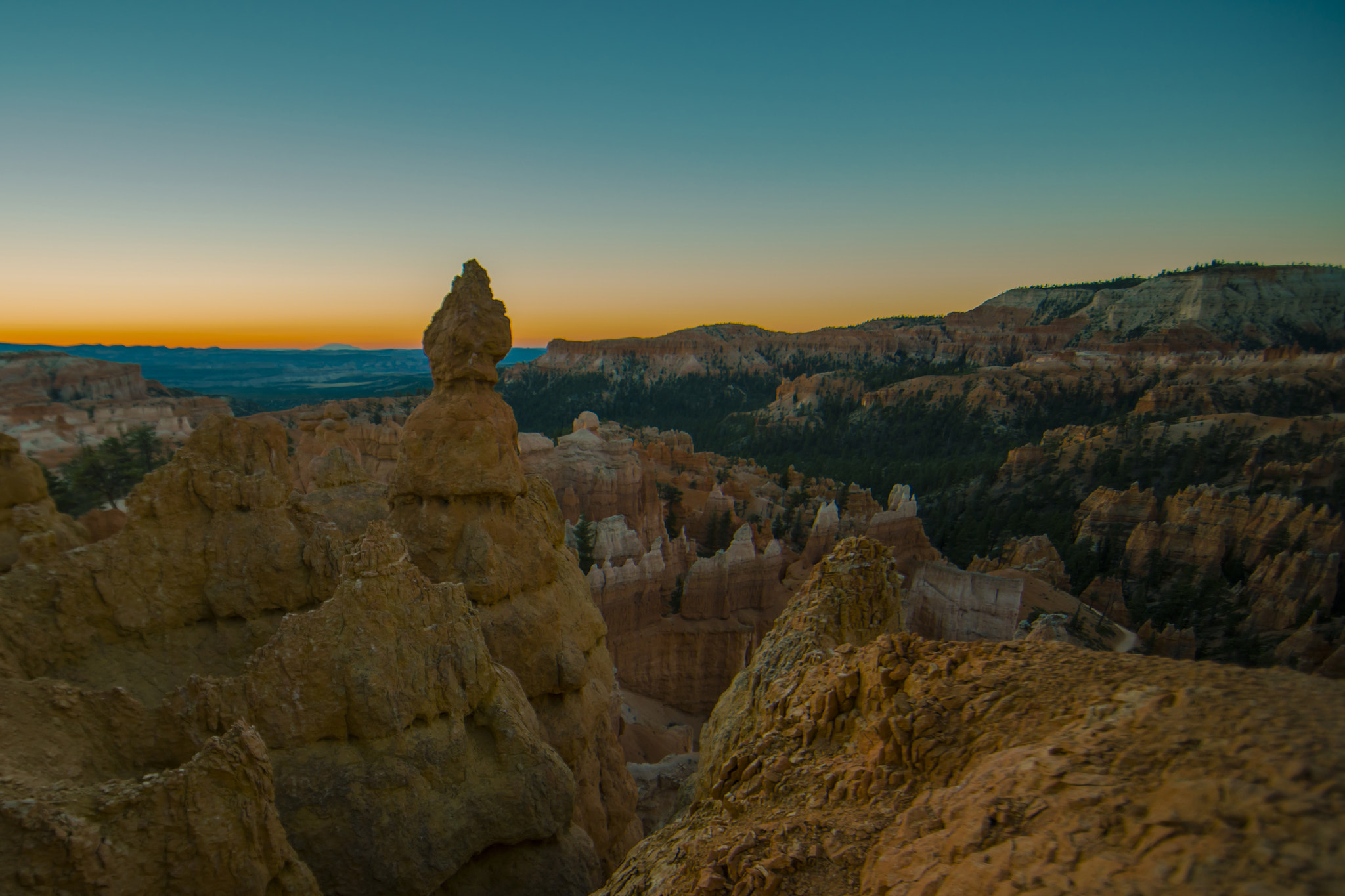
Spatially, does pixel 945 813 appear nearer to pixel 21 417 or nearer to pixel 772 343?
pixel 21 417

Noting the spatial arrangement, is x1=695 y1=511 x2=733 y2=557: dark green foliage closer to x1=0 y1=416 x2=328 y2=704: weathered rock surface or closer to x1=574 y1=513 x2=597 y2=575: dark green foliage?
x1=574 y1=513 x2=597 y2=575: dark green foliage

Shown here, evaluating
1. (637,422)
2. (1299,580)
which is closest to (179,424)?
(637,422)

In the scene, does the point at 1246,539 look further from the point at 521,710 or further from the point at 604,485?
the point at 521,710

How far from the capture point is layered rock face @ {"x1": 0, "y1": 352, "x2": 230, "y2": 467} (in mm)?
36906

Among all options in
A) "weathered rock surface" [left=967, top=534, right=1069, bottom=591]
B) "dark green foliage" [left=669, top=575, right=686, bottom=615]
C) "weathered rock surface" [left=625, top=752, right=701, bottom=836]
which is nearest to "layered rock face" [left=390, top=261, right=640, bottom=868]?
"weathered rock surface" [left=625, top=752, right=701, bottom=836]

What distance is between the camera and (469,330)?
8820mm

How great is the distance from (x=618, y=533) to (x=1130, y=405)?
71084 millimetres

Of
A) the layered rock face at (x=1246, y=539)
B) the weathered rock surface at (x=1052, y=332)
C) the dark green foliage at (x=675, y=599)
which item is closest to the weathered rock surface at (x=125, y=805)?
the dark green foliage at (x=675, y=599)

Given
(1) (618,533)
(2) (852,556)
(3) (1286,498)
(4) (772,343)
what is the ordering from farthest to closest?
(4) (772,343) → (3) (1286,498) → (1) (618,533) → (2) (852,556)

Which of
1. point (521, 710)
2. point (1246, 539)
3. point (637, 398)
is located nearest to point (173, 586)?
point (521, 710)

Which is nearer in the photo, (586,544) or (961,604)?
(961,604)

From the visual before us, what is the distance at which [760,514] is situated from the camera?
32688 mm

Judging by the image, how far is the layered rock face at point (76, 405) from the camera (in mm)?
36906

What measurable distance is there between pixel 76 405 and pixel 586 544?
57.0 meters
